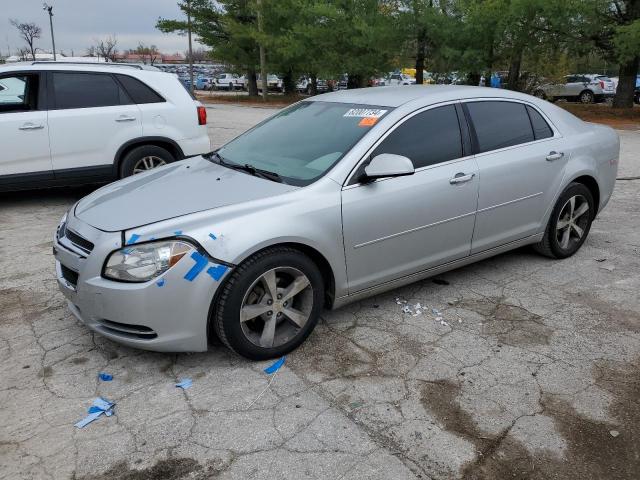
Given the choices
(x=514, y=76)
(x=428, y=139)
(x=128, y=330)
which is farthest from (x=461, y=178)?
(x=514, y=76)

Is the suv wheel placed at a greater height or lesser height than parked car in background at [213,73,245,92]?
lesser

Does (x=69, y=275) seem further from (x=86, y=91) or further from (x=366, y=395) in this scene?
(x=86, y=91)

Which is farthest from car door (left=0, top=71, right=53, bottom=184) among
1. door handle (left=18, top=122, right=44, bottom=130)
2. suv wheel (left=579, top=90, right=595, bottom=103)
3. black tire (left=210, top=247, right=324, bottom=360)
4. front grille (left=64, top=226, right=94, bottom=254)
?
suv wheel (left=579, top=90, right=595, bottom=103)

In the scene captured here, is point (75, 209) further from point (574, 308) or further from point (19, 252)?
point (574, 308)

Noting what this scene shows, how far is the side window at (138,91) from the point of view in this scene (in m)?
7.10

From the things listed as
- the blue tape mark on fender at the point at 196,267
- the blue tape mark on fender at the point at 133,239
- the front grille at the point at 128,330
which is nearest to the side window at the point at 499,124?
the blue tape mark on fender at the point at 196,267

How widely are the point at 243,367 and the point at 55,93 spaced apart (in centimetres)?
494

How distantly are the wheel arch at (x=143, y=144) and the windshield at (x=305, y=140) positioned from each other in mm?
2911

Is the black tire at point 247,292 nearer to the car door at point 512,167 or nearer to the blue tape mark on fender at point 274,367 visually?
the blue tape mark on fender at point 274,367

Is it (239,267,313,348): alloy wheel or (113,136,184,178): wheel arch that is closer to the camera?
(239,267,313,348): alloy wheel

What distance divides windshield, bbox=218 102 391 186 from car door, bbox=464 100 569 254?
0.91m

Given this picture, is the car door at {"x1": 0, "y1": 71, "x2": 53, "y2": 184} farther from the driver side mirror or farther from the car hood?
the driver side mirror

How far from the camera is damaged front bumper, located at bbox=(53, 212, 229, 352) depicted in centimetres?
300

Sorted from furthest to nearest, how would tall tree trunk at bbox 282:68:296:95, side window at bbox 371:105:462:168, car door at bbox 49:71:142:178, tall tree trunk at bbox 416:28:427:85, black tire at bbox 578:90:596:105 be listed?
tall tree trunk at bbox 282:68:296:95 → black tire at bbox 578:90:596:105 → tall tree trunk at bbox 416:28:427:85 → car door at bbox 49:71:142:178 → side window at bbox 371:105:462:168
